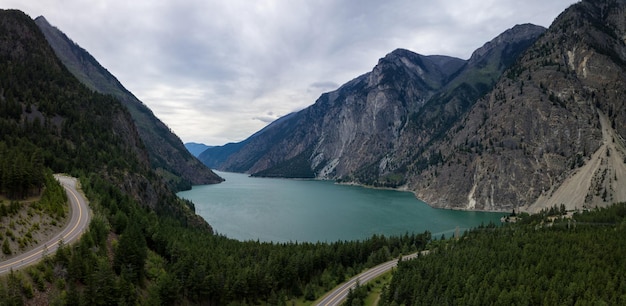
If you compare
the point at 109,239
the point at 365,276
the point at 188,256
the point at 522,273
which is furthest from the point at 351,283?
the point at 109,239

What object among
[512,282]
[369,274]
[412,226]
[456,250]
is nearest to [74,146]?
[369,274]

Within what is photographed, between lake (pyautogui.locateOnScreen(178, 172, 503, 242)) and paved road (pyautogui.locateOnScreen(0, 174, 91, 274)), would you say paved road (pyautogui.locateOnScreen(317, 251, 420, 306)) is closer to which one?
lake (pyautogui.locateOnScreen(178, 172, 503, 242))

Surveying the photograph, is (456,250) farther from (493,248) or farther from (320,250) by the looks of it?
(320,250)

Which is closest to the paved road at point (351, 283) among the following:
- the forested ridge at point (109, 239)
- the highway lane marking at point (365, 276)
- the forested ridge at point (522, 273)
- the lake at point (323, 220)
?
the highway lane marking at point (365, 276)

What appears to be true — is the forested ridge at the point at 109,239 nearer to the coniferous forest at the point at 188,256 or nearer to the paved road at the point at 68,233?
the coniferous forest at the point at 188,256

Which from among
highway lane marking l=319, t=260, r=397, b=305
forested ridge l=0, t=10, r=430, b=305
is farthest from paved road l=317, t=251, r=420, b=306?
forested ridge l=0, t=10, r=430, b=305

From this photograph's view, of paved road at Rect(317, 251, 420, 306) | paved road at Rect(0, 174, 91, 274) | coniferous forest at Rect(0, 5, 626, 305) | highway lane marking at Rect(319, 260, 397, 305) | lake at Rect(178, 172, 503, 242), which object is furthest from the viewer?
lake at Rect(178, 172, 503, 242)

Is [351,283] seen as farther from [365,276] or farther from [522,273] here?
[522,273]
